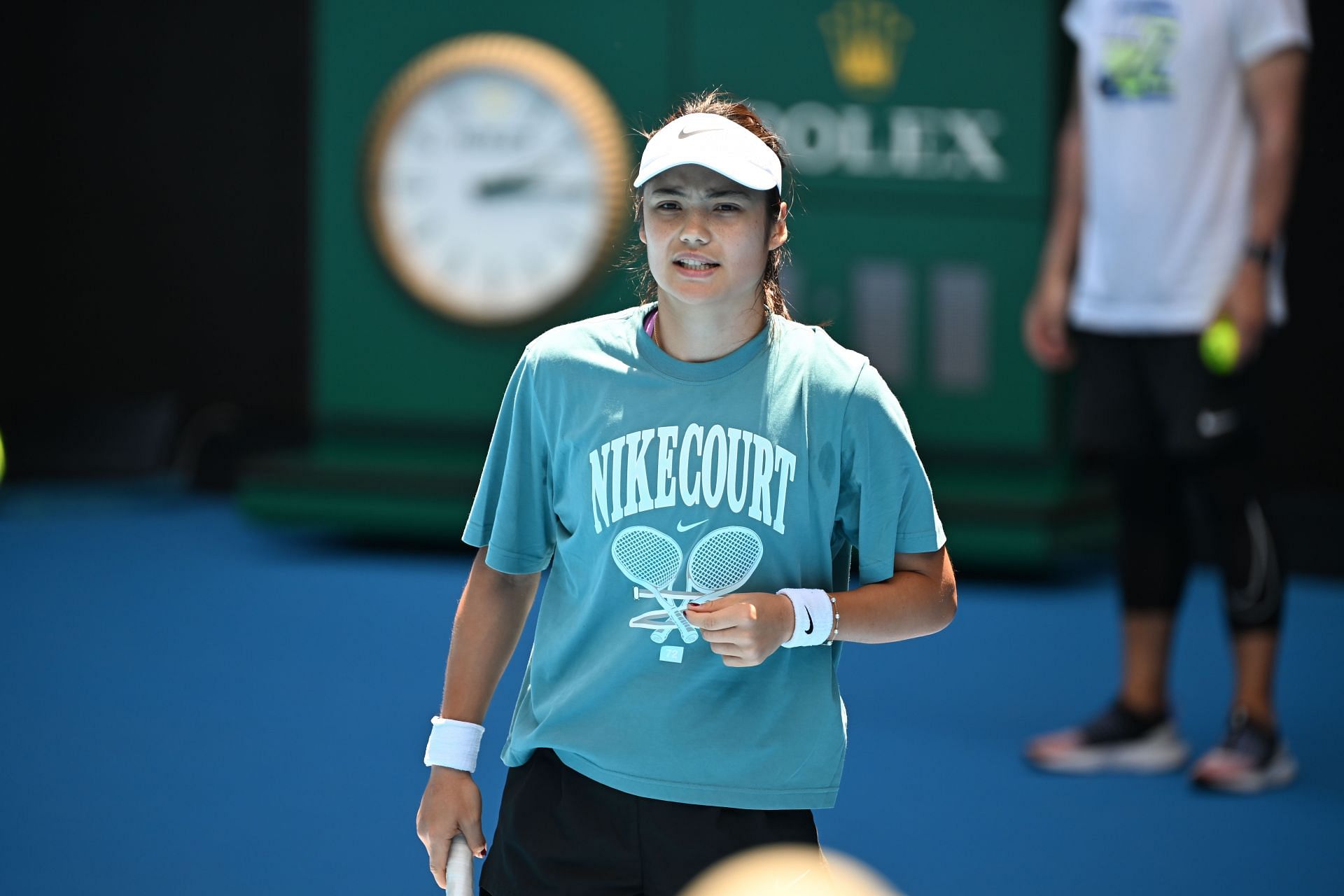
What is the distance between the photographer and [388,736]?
3.82m

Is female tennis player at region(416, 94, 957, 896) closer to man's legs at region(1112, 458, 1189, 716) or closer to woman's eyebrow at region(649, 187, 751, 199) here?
woman's eyebrow at region(649, 187, 751, 199)

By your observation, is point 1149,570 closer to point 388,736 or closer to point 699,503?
point 388,736

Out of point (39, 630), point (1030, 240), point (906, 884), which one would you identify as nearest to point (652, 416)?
point (906, 884)

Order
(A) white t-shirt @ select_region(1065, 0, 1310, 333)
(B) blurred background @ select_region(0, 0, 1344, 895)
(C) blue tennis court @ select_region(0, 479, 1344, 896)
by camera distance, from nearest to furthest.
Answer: (C) blue tennis court @ select_region(0, 479, 1344, 896) → (B) blurred background @ select_region(0, 0, 1344, 895) → (A) white t-shirt @ select_region(1065, 0, 1310, 333)

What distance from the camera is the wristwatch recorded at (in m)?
3.55

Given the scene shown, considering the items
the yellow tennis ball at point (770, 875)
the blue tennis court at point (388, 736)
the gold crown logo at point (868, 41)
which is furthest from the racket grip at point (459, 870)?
the gold crown logo at point (868, 41)

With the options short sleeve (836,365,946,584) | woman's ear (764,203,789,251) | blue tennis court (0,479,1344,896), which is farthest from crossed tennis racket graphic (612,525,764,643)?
blue tennis court (0,479,1344,896)

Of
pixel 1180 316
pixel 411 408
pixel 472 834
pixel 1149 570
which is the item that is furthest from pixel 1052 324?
pixel 411 408

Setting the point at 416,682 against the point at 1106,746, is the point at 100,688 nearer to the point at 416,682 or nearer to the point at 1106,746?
the point at 416,682

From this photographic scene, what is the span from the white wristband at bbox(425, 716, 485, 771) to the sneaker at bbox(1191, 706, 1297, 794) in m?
2.12

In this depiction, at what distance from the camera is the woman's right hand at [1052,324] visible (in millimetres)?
3850

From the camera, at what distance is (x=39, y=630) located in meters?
4.79

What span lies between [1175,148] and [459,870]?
8.21 feet

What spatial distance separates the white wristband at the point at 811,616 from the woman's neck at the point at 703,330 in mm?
290
